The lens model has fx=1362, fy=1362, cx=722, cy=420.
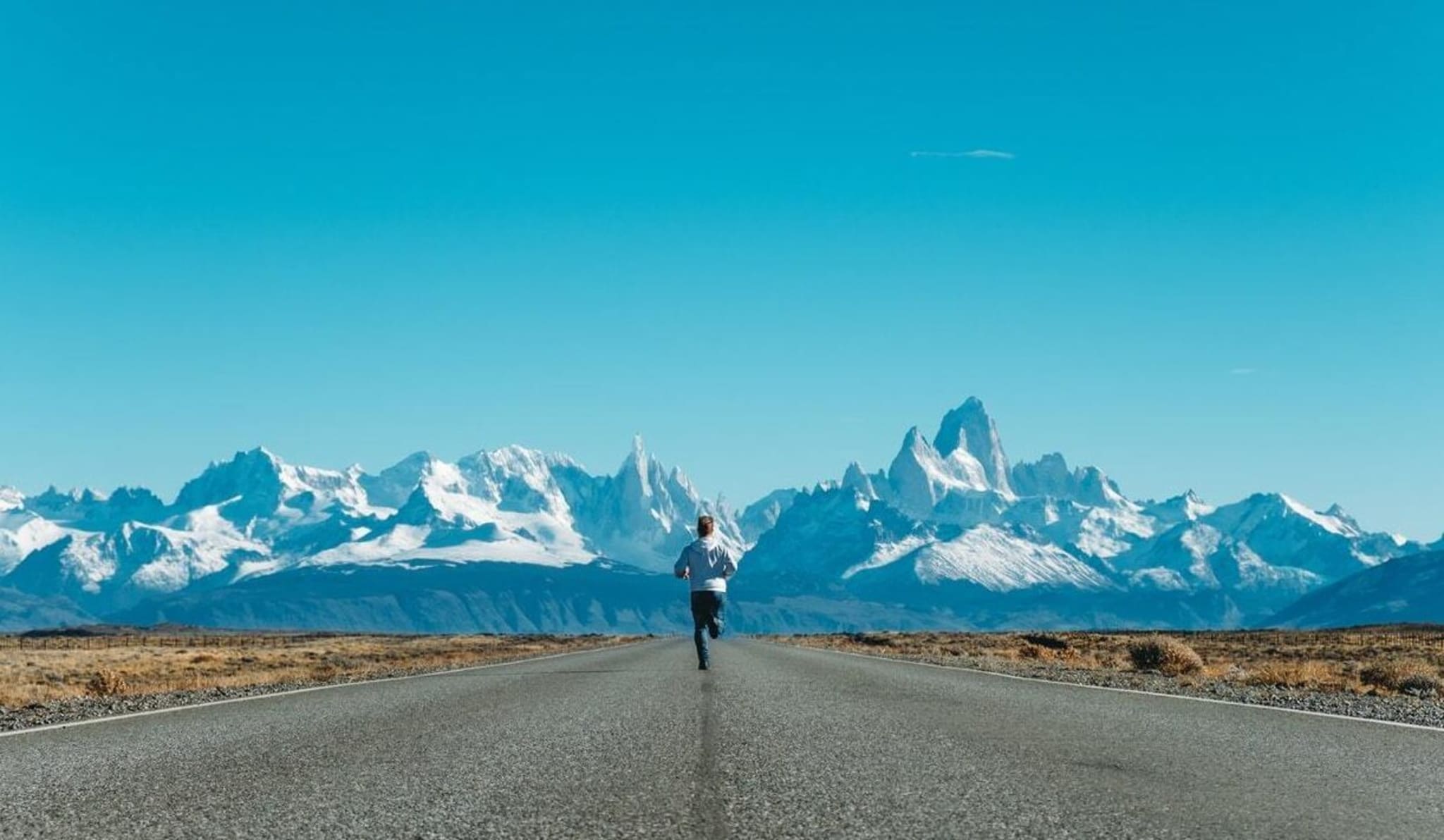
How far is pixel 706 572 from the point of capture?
2548cm

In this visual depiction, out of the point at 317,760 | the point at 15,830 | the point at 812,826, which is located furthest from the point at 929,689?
the point at 15,830

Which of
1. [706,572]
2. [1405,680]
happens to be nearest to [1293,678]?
[1405,680]

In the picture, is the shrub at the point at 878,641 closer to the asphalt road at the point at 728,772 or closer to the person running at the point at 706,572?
the person running at the point at 706,572

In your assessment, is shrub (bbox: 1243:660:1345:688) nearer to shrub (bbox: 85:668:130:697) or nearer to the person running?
the person running

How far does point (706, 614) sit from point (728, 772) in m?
15.3

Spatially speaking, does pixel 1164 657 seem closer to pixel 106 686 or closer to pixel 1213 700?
pixel 1213 700

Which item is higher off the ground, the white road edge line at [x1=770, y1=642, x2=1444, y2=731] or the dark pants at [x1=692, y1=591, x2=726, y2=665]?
the dark pants at [x1=692, y1=591, x2=726, y2=665]

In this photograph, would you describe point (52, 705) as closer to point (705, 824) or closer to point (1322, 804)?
point (705, 824)

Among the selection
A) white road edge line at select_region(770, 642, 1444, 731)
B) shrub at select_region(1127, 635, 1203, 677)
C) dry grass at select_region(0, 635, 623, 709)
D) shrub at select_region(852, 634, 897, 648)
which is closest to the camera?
white road edge line at select_region(770, 642, 1444, 731)

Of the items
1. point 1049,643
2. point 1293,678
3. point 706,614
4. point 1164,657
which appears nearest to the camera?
point 706,614

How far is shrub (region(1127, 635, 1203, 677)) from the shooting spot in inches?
1406

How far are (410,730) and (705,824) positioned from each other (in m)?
6.98

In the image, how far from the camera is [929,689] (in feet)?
69.1

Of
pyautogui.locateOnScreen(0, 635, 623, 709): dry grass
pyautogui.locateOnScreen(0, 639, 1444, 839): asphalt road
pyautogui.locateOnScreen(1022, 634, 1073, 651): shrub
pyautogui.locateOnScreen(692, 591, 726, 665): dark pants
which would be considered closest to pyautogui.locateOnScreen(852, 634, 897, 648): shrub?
pyautogui.locateOnScreen(1022, 634, 1073, 651): shrub
